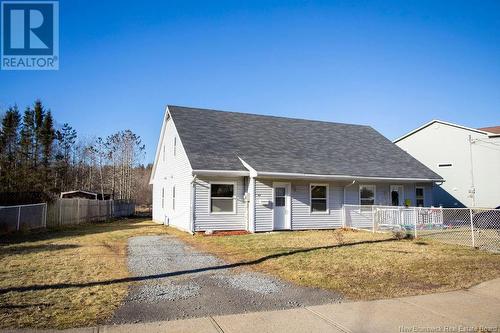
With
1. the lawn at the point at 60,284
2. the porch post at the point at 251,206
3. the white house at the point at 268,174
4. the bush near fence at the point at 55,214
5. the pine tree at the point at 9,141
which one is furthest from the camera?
the pine tree at the point at 9,141

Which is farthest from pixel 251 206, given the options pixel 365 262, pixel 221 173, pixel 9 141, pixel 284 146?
pixel 9 141

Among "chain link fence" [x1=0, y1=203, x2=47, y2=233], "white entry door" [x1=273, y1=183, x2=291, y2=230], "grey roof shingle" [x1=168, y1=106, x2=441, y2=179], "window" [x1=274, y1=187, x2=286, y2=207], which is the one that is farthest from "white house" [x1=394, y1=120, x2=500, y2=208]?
"chain link fence" [x1=0, y1=203, x2=47, y2=233]

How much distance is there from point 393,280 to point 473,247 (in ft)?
19.2

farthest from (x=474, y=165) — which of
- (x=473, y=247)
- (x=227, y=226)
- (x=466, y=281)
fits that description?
(x=466, y=281)

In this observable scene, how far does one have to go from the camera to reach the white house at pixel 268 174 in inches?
636

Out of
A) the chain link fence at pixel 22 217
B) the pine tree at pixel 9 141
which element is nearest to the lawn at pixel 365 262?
the chain link fence at pixel 22 217

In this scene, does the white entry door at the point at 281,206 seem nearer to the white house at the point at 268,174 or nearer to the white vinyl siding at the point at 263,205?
the white house at the point at 268,174

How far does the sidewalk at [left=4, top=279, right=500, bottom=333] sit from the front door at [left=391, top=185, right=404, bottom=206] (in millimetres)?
14767

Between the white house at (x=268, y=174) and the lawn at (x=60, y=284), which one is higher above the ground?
the white house at (x=268, y=174)

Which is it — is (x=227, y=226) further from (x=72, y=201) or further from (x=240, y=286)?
(x=72, y=201)

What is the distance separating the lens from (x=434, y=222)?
16.6 m

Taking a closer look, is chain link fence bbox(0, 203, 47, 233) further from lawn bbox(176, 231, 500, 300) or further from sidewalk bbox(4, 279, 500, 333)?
sidewalk bbox(4, 279, 500, 333)

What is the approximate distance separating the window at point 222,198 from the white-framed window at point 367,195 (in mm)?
7324

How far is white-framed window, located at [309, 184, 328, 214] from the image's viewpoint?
17.7 metres
